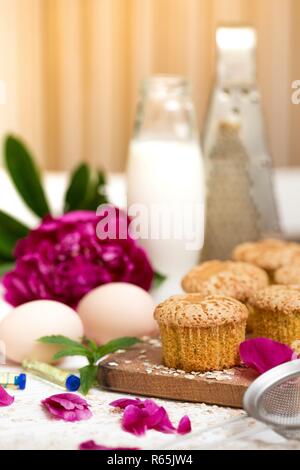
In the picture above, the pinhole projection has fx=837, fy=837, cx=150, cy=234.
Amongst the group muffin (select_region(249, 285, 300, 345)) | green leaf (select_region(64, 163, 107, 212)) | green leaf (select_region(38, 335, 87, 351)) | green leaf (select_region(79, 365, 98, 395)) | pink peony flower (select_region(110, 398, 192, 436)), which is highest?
green leaf (select_region(64, 163, 107, 212))

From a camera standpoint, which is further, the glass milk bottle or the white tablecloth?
the glass milk bottle

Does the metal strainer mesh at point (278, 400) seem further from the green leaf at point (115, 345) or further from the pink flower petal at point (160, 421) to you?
the green leaf at point (115, 345)

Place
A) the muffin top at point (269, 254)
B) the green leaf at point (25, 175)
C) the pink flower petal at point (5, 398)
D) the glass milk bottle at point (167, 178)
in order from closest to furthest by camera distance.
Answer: the pink flower petal at point (5, 398)
the muffin top at point (269, 254)
the glass milk bottle at point (167, 178)
the green leaf at point (25, 175)

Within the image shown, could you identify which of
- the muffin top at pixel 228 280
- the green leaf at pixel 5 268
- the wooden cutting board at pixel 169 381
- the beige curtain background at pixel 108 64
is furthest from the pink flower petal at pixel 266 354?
the beige curtain background at pixel 108 64

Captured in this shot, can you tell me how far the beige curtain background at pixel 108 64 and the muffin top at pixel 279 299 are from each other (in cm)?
181

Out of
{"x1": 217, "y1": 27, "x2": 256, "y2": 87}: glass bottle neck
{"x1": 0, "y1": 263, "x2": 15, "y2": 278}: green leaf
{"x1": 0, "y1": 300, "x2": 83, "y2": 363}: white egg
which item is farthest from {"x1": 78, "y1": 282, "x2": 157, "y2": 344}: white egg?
{"x1": 217, "y1": 27, "x2": 256, "y2": 87}: glass bottle neck

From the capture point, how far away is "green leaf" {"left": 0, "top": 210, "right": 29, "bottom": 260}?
3.69 feet

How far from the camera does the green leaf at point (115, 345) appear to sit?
0.78m

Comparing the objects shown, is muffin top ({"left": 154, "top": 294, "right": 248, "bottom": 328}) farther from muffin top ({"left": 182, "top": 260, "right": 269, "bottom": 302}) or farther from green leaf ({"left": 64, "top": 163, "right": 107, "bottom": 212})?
green leaf ({"left": 64, "top": 163, "right": 107, "bottom": 212})

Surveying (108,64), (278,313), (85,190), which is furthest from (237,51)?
(108,64)

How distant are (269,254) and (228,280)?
0.40ft

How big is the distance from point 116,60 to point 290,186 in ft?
3.44

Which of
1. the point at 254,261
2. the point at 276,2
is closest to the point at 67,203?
the point at 254,261

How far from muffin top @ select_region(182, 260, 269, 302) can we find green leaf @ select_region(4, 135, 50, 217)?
340mm
